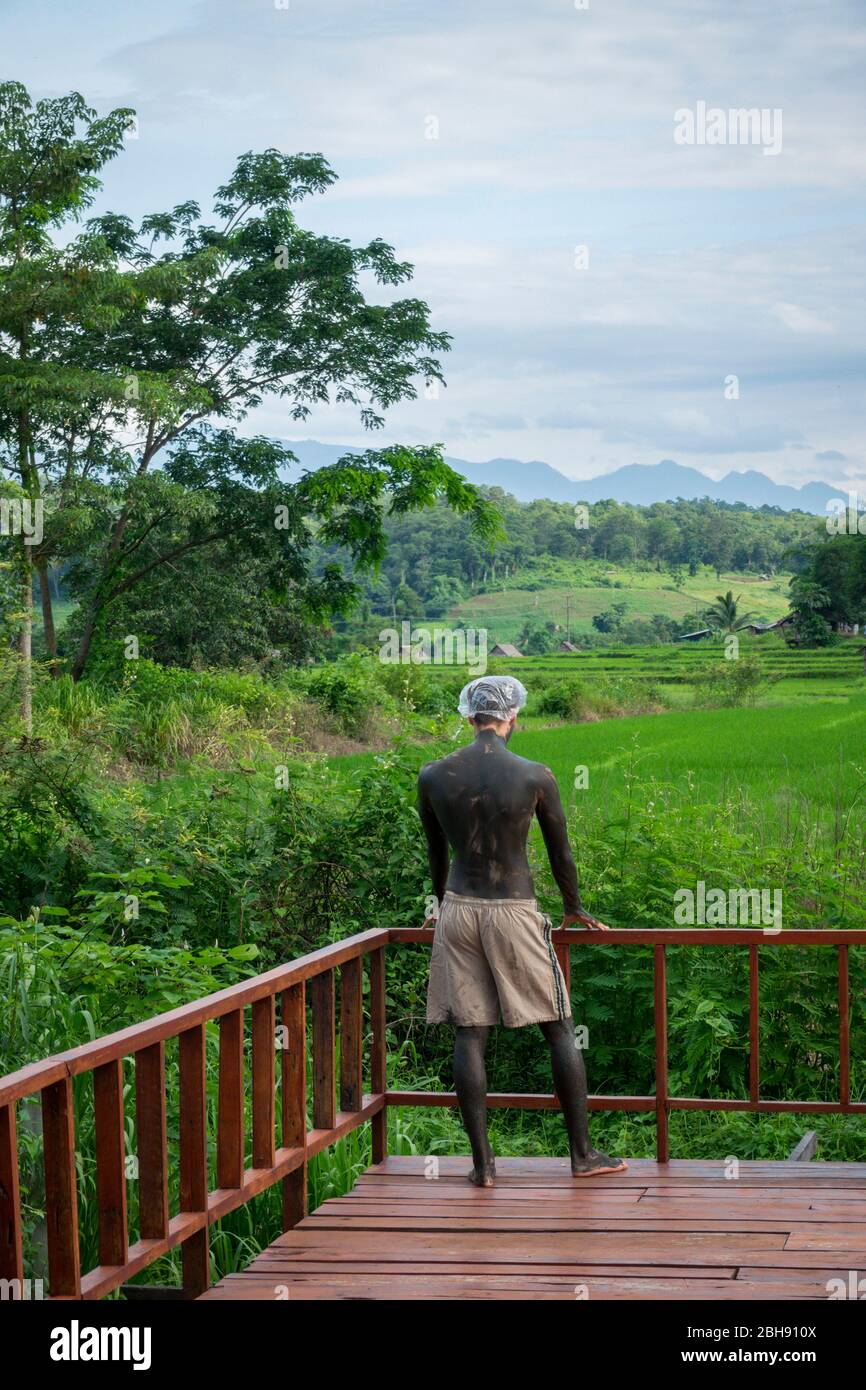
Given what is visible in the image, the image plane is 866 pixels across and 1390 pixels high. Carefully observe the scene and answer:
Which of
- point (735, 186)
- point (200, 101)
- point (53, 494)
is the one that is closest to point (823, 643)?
point (735, 186)

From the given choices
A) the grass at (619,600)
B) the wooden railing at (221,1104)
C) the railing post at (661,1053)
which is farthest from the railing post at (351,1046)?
the grass at (619,600)

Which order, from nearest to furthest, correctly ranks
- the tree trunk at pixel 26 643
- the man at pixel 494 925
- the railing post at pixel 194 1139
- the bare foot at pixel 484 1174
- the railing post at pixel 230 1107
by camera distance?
the railing post at pixel 194 1139 < the railing post at pixel 230 1107 < the bare foot at pixel 484 1174 < the man at pixel 494 925 < the tree trunk at pixel 26 643

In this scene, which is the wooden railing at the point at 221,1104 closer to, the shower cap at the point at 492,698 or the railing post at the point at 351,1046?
the railing post at the point at 351,1046

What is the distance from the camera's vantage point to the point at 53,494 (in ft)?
68.0

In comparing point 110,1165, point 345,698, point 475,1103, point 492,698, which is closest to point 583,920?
point 475,1103

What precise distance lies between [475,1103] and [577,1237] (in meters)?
0.71

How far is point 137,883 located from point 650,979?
8.92ft

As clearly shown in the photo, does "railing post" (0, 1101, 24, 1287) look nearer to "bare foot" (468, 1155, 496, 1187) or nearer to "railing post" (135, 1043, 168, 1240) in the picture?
"railing post" (135, 1043, 168, 1240)

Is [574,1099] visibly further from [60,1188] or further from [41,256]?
[41,256]

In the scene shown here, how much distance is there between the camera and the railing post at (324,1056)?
4.47 metres

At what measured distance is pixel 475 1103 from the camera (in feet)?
14.6

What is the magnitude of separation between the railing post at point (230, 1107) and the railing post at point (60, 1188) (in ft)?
2.81

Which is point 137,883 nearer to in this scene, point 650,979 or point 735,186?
point 650,979

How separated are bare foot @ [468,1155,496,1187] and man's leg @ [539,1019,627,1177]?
0.88ft
